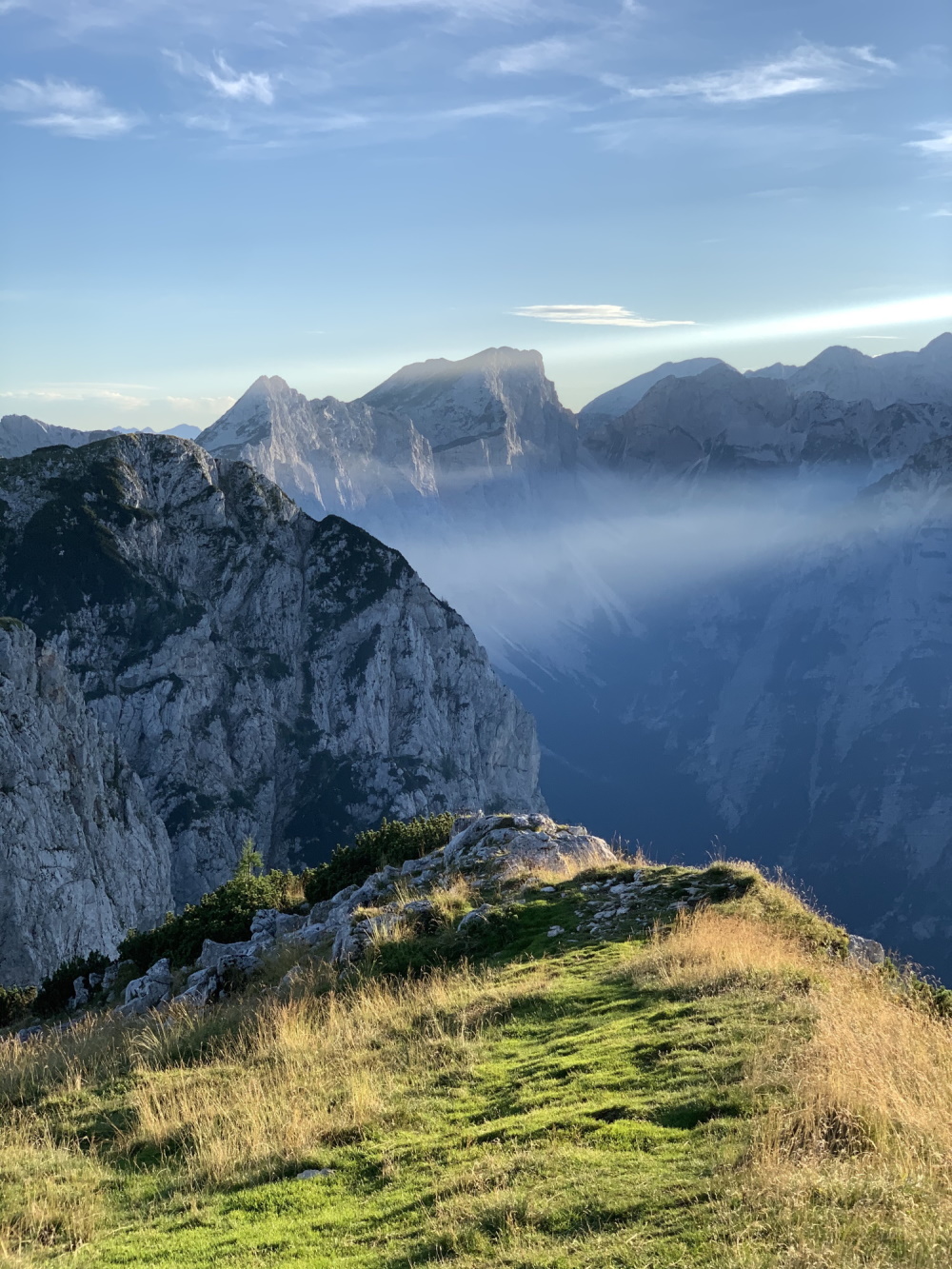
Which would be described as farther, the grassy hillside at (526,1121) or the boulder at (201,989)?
the boulder at (201,989)

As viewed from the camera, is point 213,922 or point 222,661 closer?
point 213,922

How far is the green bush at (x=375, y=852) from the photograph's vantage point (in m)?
28.2

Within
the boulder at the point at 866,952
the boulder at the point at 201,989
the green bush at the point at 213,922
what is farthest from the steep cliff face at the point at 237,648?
the boulder at the point at 866,952

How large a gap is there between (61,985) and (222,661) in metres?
128

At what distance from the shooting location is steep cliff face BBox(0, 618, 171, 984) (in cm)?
7644

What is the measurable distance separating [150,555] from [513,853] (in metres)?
137

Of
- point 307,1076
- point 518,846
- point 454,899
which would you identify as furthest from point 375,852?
point 307,1076

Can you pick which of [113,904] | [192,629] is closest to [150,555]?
[192,629]

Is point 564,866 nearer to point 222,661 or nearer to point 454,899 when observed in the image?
point 454,899

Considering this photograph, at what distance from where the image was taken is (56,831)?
84312 millimetres

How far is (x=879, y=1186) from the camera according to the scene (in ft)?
23.1

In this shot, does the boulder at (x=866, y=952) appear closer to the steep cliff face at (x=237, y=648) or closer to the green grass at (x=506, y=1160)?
the green grass at (x=506, y=1160)

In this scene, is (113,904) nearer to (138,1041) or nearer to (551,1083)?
(138,1041)

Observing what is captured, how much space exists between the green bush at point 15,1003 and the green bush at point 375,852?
30.7 ft
